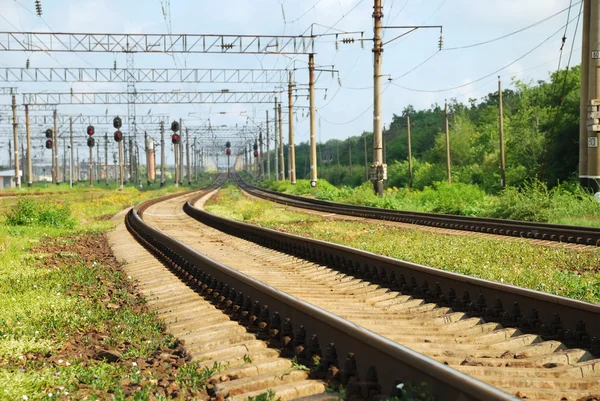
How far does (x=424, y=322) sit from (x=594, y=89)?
55.3 feet

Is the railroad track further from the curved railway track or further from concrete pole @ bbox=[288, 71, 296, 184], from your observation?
concrete pole @ bbox=[288, 71, 296, 184]

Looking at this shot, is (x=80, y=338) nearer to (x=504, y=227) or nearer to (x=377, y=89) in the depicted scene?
(x=504, y=227)

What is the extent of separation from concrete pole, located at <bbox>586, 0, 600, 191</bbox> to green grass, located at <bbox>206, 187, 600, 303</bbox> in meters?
7.04

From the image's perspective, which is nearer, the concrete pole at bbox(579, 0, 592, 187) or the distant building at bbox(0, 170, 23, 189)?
the concrete pole at bbox(579, 0, 592, 187)

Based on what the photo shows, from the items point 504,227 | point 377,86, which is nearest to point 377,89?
point 377,86

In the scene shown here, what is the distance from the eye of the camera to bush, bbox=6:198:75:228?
77.6 ft

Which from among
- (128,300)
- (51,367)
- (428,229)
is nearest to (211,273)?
(128,300)

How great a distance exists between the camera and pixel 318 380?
5082 millimetres

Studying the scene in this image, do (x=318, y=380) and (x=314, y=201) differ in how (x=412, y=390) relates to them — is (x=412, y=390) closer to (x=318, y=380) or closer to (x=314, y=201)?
(x=318, y=380)

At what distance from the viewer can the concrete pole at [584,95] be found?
22.2 metres

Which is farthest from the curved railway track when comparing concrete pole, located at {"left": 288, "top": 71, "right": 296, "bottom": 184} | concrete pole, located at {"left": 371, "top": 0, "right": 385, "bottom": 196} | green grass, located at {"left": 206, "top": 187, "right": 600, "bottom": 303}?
concrete pole, located at {"left": 288, "top": 71, "right": 296, "bottom": 184}

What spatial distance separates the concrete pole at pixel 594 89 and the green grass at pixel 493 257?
23.1 feet

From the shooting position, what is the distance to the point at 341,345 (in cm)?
527

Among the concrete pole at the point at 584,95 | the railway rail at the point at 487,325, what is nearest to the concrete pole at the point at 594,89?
the concrete pole at the point at 584,95
